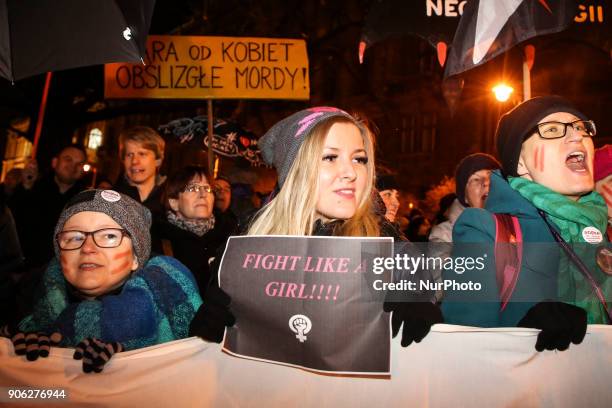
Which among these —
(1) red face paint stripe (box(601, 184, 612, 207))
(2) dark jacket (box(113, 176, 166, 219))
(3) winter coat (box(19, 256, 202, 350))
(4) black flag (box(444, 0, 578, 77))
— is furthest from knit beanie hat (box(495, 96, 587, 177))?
(2) dark jacket (box(113, 176, 166, 219))

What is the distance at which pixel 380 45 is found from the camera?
20.4m

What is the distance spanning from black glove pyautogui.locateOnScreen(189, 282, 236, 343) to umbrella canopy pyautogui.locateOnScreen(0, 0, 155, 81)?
73.6 inches

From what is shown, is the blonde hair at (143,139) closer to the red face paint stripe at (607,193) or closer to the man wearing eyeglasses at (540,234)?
the man wearing eyeglasses at (540,234)

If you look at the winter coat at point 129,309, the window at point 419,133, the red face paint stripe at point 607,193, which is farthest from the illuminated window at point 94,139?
the red face paint stripe at point 607,193

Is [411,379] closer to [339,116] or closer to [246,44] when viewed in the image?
[339,116]

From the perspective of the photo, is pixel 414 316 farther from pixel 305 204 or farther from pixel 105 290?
pixel 105 290

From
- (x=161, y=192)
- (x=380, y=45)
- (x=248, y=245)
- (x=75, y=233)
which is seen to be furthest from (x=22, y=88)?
(x=380, y=45)

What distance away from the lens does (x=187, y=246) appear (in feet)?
13.3

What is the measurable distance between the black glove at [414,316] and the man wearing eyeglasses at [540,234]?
126 mm

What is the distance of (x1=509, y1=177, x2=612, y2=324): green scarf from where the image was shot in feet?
6.32

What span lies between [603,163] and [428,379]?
5.72ft

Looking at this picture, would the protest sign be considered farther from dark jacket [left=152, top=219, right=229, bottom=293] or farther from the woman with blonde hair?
dark jacket [left=152, top=219, right=229, bottom=293]

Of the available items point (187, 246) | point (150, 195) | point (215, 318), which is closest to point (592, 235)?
point (215, 318)

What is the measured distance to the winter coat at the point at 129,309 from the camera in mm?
2178
